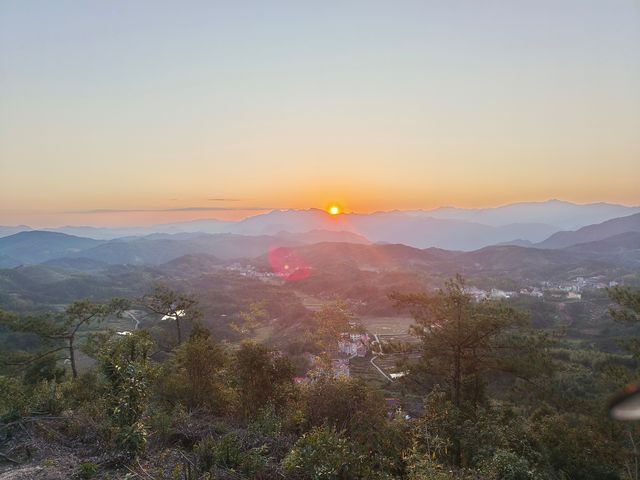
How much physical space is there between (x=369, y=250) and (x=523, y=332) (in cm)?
16719

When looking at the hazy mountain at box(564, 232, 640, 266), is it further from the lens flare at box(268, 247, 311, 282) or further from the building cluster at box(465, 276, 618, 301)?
the lens flare at box(268, 247, 311, 282)

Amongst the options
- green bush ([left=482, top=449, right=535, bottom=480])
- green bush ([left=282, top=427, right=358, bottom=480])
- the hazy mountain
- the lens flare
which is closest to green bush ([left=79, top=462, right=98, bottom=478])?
green bush ([left=282, top=427, right=358, bottom=480])

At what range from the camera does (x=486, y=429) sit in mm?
11523

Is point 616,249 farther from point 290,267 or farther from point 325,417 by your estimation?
point 325,417

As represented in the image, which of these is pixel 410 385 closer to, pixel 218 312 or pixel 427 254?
A: pixel 218 312

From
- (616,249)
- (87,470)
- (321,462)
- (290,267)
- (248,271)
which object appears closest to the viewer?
(321,462)

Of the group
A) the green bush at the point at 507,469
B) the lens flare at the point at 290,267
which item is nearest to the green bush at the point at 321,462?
the green bush at the point at 507,469

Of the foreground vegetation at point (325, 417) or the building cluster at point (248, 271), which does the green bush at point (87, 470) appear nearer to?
the foreground vegetation at point (325, 417)

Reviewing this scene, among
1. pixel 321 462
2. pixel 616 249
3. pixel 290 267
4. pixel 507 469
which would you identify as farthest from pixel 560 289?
pixel 321 462

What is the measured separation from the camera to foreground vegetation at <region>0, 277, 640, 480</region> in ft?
25.6

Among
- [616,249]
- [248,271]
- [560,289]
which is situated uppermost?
[560,289]

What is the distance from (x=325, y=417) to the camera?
37.6 feet

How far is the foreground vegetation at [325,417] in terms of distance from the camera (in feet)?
25.6

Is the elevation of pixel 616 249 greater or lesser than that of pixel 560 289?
lesser
